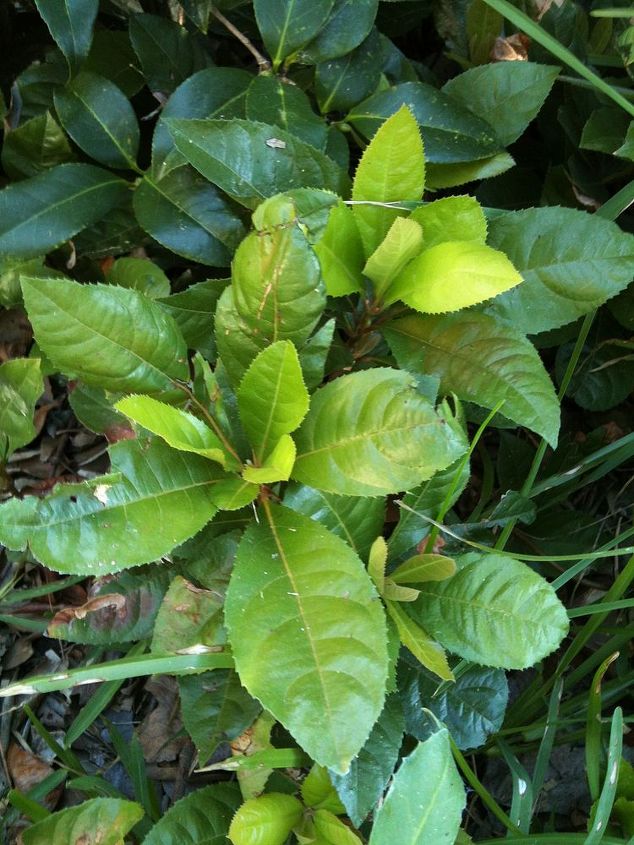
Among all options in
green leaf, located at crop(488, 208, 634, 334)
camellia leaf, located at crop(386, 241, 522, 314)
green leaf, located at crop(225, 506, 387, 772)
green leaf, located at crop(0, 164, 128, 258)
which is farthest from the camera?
green leaf, located at crop(0, 164, 128, 258)

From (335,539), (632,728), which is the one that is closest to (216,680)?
(335,539)

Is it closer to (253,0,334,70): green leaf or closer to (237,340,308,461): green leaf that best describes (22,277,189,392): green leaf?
(237,340,308,461): green leaf

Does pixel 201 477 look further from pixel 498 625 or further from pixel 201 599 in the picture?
pixel 498 625

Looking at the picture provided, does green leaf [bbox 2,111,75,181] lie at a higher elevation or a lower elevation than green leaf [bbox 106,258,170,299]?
higher

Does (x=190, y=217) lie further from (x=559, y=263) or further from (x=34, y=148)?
(x=559, y=263)

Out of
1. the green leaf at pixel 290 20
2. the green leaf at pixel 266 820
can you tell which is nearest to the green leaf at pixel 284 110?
the green leaf at pixel 290 20

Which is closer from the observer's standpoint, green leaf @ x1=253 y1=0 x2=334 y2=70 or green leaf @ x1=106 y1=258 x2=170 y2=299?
green leaf @ x1=253 y1=0 x2=334 y2=70

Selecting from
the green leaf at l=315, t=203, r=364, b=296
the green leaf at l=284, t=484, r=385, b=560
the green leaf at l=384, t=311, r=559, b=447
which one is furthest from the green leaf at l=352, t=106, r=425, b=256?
the green leaf at l=284, t=484, r=385, b=560
